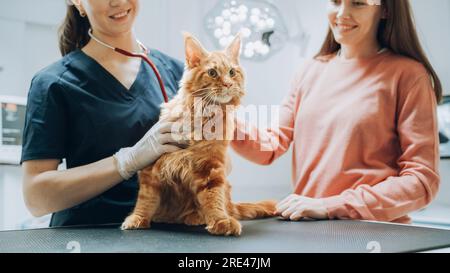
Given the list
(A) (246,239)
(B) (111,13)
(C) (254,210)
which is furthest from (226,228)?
(B) (111,13)

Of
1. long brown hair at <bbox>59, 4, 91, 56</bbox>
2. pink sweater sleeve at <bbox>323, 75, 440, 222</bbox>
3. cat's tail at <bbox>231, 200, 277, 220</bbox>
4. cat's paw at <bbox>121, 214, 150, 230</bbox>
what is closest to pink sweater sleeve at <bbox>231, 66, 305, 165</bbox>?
cat's tail at <bbox>231, 200, 277, 220</bbox>

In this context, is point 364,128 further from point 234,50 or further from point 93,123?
point 93,123

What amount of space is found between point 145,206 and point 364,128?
566 millimetres

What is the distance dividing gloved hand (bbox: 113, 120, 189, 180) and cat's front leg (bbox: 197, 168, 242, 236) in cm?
10

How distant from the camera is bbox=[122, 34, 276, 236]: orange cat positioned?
0.86 metres

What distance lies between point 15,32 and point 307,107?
31.2 inches

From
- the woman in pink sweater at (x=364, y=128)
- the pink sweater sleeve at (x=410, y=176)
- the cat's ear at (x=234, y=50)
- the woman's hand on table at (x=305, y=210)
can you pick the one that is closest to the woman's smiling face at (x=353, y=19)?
the woman in pink sweater at (x=364, y=128)

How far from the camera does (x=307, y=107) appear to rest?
117cm

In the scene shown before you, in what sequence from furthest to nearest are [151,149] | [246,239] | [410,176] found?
[410,176] → [151,149] → [246,239]

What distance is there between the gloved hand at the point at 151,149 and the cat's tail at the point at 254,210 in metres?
0.24

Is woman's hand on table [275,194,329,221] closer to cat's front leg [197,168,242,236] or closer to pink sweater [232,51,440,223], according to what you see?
pink sweater [232,51,440,223]

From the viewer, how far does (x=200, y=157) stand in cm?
88
